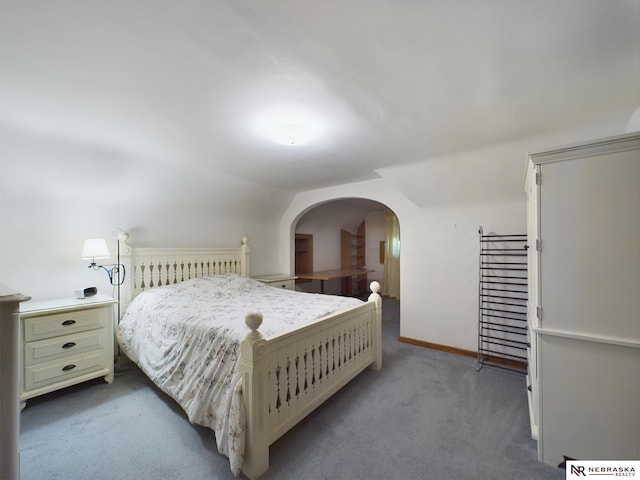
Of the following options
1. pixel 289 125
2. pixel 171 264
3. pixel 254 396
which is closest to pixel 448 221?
pixel 289 125

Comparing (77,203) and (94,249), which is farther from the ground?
(77,203)

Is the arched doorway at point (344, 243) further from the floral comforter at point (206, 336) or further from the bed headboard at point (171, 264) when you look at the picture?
the floral comforter at point (206, 336)

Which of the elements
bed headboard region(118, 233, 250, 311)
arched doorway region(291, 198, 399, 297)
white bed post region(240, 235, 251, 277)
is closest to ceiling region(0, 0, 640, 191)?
bed headboard region(118, 233, 250, 311)

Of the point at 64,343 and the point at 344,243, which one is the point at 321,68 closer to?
the point at 64,343

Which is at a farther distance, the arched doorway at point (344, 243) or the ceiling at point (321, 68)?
the arched doorway at point (344, 243)

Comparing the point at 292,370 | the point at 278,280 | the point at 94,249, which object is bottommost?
the point at 292,370

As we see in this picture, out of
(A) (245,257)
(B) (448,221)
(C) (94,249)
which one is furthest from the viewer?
(A) (245,257)

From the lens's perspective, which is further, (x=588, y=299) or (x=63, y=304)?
(x=63, y=304)

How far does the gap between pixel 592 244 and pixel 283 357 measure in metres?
1.93

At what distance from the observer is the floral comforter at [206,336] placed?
5.35 ft

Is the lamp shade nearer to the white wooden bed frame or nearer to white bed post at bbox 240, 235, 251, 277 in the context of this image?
the white wooden bed frame

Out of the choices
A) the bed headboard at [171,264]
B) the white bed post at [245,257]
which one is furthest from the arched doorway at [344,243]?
the bed headboard at [171,264]

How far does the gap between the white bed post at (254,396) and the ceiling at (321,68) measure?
4.65 ft

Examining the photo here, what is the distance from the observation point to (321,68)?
4.81ft
